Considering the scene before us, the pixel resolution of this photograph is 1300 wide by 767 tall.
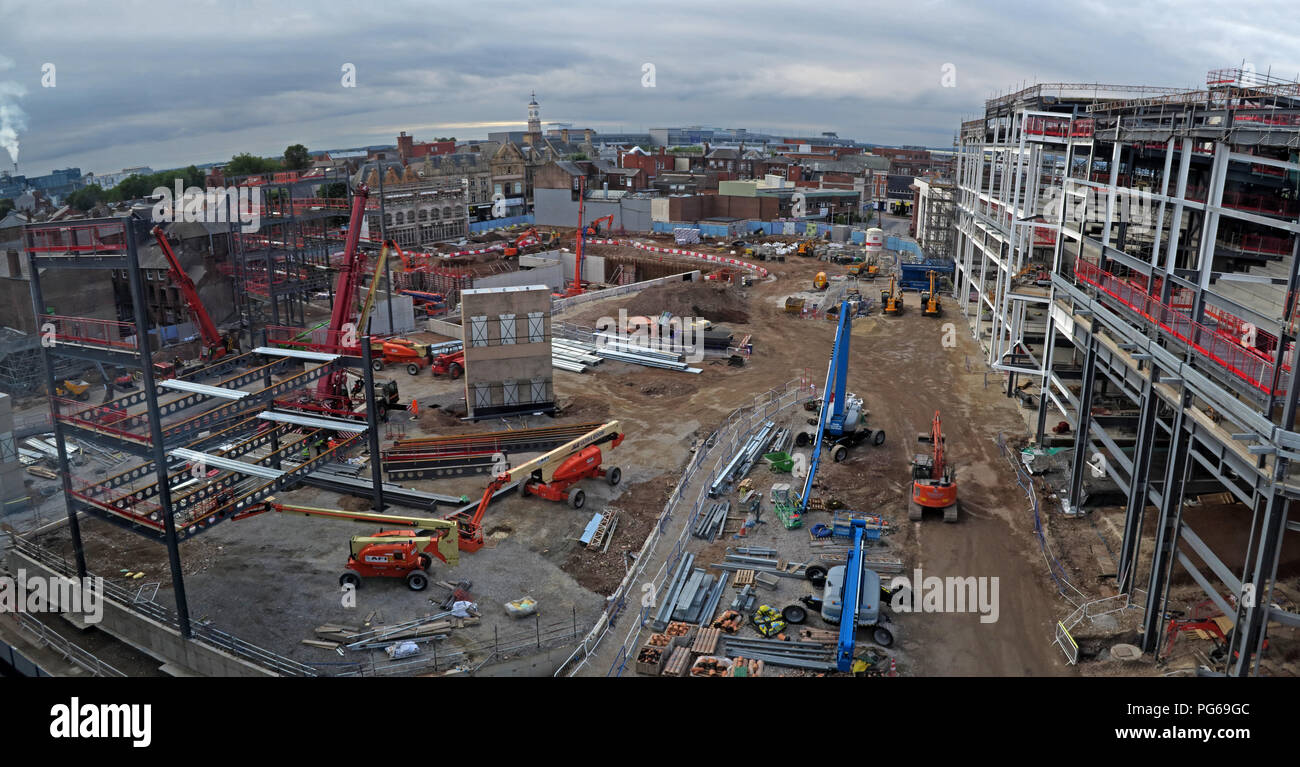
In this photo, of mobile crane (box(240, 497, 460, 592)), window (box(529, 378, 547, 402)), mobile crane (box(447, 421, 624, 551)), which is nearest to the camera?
mobile crane (box(240, 497, 460, 592))

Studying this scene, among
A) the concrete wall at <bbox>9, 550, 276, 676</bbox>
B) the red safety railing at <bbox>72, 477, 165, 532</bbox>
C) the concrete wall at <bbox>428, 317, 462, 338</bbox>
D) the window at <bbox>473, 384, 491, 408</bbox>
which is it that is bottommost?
the concrete wall at <bbox>9, 550, 276, 676</bbox>

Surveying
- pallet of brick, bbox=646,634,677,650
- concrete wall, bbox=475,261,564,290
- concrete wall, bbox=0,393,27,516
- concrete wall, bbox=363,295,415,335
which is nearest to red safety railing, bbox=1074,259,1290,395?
pallet of brick, bbox=646,634,677,650

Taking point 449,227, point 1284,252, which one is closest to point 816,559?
point 1284,252

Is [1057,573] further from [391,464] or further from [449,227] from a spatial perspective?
[449,227]

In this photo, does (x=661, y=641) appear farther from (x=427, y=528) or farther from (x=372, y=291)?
(x=372, y=291)

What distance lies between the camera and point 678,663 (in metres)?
14.7

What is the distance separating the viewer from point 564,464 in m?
22.0

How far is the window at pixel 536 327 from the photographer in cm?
2822

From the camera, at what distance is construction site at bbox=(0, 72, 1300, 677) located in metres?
14.8

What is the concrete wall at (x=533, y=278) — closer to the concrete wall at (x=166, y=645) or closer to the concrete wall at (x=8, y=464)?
the concrete wall at (x=8, y=464)

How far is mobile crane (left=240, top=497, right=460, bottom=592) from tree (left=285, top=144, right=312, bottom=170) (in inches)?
3903

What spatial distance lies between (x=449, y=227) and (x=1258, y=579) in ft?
207

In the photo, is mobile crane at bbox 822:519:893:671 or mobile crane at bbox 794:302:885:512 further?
mobile crane at bbox 794:302:885:512

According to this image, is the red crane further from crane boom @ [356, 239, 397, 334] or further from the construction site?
crane boom @ [356, 239, 397, 334]
